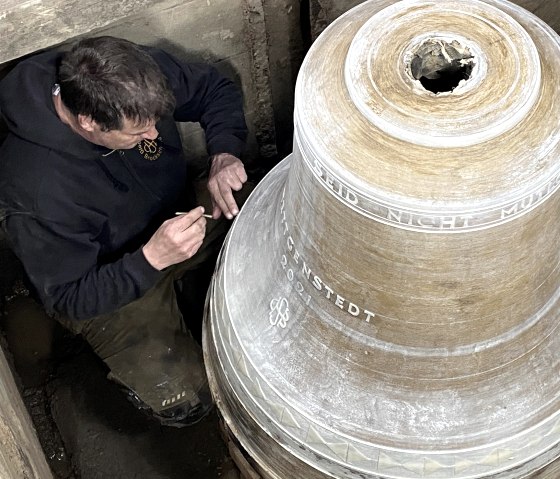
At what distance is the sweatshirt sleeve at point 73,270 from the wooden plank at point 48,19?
0.34m

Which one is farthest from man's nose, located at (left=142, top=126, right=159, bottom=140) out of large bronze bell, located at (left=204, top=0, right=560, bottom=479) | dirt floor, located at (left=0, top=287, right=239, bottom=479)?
dirt floor, located at (left=0, top=287, right=239, bottom=479)

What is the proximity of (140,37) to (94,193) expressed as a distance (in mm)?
384

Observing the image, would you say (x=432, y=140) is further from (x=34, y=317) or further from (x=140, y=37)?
(x=34, y=317)

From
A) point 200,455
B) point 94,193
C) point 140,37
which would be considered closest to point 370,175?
point 94,193

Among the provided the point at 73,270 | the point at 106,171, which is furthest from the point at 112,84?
the point at 73,270

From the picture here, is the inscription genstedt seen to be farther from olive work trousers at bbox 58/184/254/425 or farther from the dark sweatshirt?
olive work trousers at bbox 58/184/254/425

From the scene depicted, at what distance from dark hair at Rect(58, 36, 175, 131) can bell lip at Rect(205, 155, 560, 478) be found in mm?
276

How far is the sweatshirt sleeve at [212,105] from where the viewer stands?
182 centimetres

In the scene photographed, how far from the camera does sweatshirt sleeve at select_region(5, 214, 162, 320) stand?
1.60 metres

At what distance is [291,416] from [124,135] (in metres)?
0.66

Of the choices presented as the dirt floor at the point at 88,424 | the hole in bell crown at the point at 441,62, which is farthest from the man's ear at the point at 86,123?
the dirt floor at the point at 88,424

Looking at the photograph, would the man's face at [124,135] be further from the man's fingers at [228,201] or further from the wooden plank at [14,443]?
the wooden plank at [14,443]

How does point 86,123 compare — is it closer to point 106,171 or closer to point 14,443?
point 106,171

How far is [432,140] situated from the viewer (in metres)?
0.86
